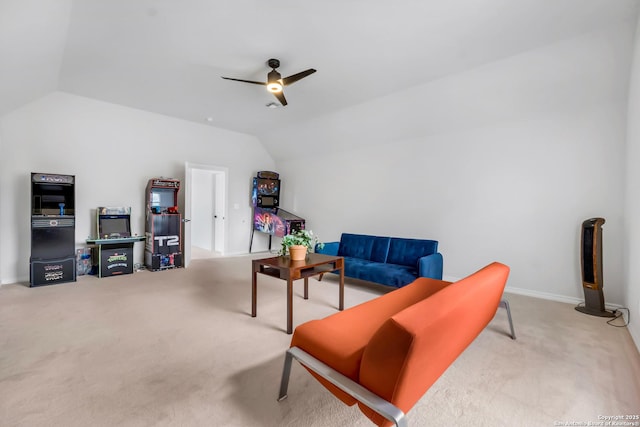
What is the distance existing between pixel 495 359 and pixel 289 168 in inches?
249

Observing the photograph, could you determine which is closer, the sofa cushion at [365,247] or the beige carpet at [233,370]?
the beige carpet at [233,370]

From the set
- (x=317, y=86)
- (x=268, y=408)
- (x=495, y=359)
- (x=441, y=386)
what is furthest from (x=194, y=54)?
(x=495, y=359)

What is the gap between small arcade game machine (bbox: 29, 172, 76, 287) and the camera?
13.7 ft

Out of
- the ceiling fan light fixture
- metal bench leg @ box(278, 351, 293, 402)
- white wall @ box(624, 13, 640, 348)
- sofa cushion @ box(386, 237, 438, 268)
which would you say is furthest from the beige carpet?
the ceiling fan light fixture

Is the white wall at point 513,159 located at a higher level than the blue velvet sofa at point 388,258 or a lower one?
higher

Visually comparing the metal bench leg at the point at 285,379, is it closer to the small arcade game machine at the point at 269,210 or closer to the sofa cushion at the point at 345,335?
the sofa cushion at the point at 345,335

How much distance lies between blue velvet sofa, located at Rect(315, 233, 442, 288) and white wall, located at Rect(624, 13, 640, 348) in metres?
1.87

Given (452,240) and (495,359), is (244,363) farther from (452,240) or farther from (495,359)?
(452,240)

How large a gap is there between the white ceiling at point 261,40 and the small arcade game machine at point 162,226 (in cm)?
179

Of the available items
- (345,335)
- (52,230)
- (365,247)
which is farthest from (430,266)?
(52,230)

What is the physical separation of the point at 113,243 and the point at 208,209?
9.77ft

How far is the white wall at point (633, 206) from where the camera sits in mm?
2660

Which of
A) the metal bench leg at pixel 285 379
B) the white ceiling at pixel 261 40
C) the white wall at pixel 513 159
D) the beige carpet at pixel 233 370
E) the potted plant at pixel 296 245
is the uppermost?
the white ceiling at pixel 261 40

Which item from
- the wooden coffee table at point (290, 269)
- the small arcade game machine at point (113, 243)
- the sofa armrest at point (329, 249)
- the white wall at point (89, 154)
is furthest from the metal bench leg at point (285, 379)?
the white wall at point (89, 154)
